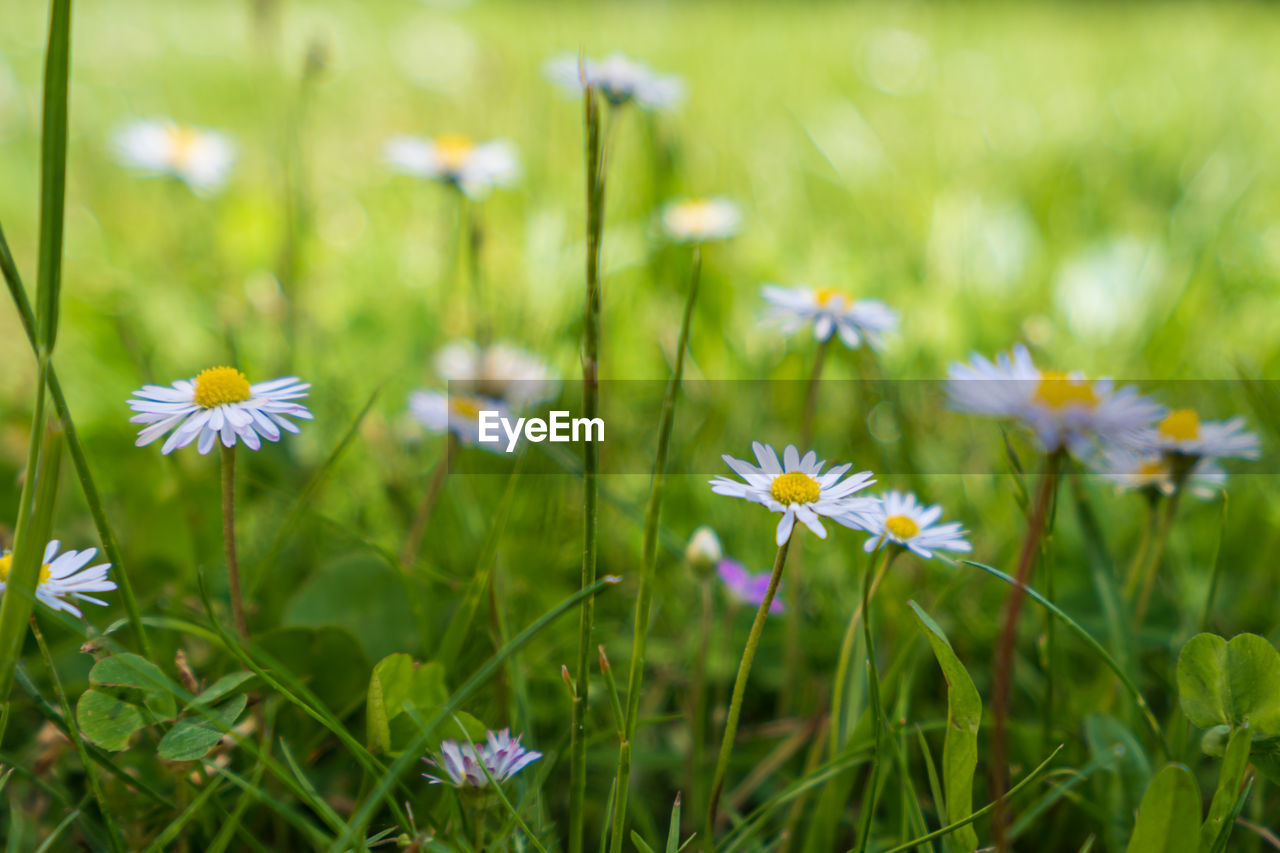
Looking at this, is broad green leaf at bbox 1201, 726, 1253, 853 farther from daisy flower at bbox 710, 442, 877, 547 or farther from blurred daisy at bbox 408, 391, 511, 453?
blurred daisy at bbox 408, 391, 511, 453

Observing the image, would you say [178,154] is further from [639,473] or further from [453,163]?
[639,473]

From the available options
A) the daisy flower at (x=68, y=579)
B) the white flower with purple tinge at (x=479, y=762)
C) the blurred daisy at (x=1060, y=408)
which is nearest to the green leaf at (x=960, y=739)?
the blurred daisy at (x=1060, y=408)

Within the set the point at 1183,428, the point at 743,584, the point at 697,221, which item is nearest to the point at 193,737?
the point at 743,584

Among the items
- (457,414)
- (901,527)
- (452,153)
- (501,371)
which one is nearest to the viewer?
(901,527)

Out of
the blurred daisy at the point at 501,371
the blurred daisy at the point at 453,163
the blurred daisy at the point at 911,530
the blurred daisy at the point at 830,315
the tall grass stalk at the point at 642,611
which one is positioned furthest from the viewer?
the blurred daisy at the point at 453,163

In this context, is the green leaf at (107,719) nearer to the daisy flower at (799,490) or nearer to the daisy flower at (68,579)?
the daisy flower at (68,579)

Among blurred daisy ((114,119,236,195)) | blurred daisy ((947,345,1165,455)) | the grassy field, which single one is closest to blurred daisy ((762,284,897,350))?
the grassy field

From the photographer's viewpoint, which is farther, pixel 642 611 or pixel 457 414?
pixel 457 414
